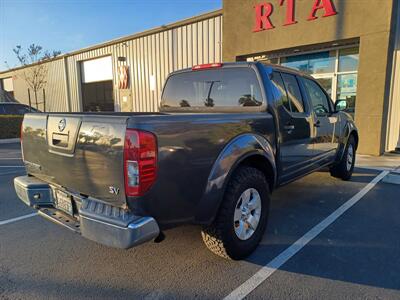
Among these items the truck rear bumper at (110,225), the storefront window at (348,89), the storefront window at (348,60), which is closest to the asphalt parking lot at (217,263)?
the truck rear bumper at (110,225)

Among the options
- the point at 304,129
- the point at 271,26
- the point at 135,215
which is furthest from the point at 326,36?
the point at 135,215

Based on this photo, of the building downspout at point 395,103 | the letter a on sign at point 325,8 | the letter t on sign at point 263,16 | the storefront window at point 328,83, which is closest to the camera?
the building downspout at point 395,103

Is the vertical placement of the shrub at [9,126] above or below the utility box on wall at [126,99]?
below

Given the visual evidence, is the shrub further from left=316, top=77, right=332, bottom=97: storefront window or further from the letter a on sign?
left=316, top=77, right=332, bottom=97: storefront window

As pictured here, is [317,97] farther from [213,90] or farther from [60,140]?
[60,140]

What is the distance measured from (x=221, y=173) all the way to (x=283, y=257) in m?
1.16

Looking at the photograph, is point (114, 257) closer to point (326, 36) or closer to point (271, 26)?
point (326, 36)

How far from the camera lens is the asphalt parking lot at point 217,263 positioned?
248 cm

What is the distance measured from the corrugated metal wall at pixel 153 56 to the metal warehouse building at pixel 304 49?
4 cm

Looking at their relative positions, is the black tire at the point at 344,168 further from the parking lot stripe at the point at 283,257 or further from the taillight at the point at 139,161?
the taillight at the point at 139,161

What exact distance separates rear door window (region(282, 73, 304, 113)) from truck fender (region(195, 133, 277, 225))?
1215 millimetres

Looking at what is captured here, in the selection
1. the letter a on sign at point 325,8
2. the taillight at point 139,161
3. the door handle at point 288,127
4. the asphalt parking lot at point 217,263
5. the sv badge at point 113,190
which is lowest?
the asphalt parking lot at point 217,263

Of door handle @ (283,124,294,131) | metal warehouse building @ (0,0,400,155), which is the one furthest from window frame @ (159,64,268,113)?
metal warehouse building @ (0,0,400,155)

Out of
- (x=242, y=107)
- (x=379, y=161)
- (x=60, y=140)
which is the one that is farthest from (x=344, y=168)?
(x=60, y=140)
